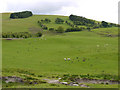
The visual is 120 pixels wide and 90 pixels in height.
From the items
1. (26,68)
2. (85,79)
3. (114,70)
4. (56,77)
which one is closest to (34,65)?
(26,68)

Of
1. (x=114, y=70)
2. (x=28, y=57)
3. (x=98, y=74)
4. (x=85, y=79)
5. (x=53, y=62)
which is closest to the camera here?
(x=85, y=79)

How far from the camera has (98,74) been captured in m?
31.9

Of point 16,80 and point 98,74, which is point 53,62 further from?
point 16,80

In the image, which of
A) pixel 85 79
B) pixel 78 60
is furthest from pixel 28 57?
pixel 85 79

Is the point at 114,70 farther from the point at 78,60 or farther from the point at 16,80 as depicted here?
the point at 16,80

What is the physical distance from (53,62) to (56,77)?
11.8m

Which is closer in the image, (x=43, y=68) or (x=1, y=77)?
(x=1, y=77)

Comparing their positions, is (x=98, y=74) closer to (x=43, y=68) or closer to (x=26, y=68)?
(x=43, y=68)

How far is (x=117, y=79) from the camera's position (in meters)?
28.6

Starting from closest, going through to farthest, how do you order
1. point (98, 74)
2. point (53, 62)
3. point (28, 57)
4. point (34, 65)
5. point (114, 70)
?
point (98, 74)
point (114, 70)
point (34, 65)
point (53, 62)
point (28, 57)

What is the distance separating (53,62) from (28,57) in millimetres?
7846

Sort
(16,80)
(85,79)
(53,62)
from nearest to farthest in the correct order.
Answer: (16,80), (85,79), (53,62)

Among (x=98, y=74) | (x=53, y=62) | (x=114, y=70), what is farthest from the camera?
(x=53, y=62)

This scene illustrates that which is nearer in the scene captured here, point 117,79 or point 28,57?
point 117,79
